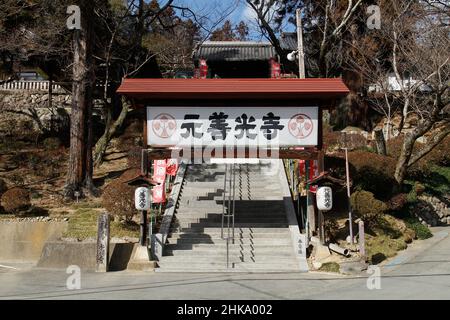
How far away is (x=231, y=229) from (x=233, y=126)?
333 centimetres

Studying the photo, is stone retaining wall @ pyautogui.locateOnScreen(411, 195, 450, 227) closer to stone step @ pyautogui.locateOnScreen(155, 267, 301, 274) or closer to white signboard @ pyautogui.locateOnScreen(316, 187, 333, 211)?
white signboard @ pyautogui.locateOnScreen(316, 187, 333, 211)

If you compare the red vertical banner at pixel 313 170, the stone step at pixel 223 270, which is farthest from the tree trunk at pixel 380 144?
the stone step at pixel 223 270

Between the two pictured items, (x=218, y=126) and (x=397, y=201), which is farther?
(x=397, y=201)

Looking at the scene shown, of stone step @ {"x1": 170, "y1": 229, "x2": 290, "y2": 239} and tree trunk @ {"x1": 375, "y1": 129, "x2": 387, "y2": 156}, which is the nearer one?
stone step @ {"x1": 170, "y1": 229, "x2": 290, "y2": 239}

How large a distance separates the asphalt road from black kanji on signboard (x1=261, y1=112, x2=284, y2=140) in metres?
4.02

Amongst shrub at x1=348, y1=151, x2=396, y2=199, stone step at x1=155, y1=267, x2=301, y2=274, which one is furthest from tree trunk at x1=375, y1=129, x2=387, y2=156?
stone step at x1=155, y1=267, x2=301, y2=274

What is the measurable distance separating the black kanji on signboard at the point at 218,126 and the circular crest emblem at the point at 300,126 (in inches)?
72.6

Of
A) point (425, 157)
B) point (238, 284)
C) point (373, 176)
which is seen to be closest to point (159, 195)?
point (238, 284)

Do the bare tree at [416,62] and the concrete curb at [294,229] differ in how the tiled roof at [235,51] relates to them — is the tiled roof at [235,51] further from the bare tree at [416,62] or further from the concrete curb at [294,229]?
the concrete curb at [294,229]

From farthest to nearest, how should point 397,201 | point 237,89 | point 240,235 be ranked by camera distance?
point 397,201, point 240,235, point 237,89

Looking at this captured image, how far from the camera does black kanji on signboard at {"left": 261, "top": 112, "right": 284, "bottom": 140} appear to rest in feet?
50.0

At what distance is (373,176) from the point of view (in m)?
18.6

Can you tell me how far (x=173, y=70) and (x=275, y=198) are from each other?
865 inches

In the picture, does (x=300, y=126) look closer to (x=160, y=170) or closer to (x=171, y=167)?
(x=160, y=170)
